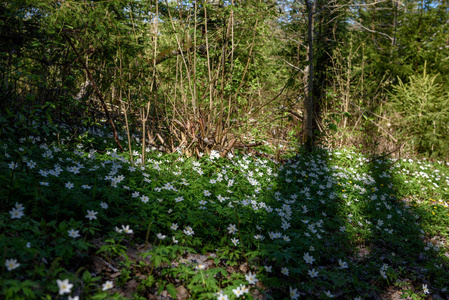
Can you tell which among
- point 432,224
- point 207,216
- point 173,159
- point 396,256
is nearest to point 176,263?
point 207,216

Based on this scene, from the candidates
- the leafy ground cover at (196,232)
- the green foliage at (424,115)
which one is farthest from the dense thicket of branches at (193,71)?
the leafy ground cover at (196,232)

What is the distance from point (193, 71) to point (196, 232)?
99.0 inches

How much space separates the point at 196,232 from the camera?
8.54 feet

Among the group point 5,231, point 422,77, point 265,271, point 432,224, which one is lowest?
point 432,224

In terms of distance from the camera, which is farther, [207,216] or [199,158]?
[199,158]

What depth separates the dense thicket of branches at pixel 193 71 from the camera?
11.7 ft

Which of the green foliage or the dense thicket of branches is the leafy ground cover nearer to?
the dense thicket of branches

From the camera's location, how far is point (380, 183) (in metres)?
5.41

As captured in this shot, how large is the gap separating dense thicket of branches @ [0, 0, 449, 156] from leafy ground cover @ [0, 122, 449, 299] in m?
0.64

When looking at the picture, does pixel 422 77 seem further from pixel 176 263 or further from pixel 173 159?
pixel 176 263

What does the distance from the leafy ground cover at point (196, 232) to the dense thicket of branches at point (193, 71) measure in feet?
2.10

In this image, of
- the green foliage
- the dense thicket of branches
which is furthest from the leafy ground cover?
the green foliage

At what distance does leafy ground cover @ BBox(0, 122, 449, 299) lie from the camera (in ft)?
6.09

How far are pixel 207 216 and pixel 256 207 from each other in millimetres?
671
